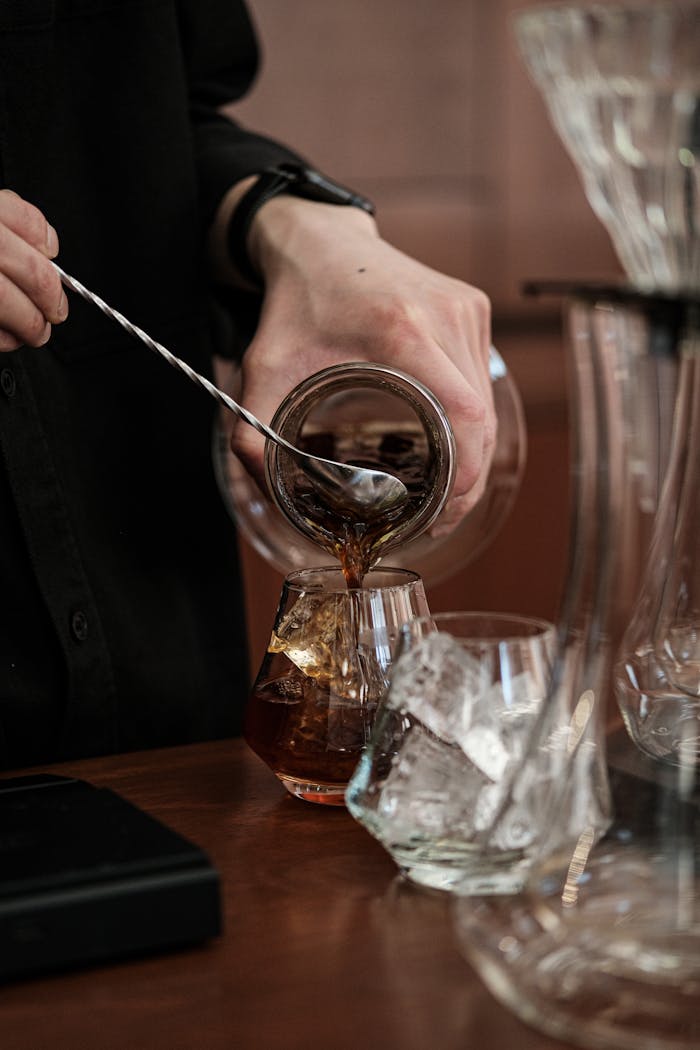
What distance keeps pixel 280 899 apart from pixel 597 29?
11.7 inches

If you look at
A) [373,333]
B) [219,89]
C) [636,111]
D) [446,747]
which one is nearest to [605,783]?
[446,747]

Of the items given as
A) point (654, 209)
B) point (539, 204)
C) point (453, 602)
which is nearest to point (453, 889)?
point (654, 209)

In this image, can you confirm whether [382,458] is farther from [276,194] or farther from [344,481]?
[276,194]

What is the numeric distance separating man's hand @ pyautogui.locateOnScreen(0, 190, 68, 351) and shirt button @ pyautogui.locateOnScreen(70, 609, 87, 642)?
0.22m

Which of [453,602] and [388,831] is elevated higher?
[388,831]

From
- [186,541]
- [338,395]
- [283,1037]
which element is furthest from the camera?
[186,541]

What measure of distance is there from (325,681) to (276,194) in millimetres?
414

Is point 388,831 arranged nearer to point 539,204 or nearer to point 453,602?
point 453,602

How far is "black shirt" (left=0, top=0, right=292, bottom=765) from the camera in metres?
0.81

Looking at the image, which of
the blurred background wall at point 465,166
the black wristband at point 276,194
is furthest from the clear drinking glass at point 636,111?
the blurred background wall at point 465,166

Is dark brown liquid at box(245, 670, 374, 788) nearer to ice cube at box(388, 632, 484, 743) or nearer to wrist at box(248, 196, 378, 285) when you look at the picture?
ice cube at box(388, 632, 484, 743)

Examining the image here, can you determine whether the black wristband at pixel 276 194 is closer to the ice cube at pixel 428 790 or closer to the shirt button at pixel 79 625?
the shirt button at pixel 79 625

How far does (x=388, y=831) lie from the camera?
18.4 inches

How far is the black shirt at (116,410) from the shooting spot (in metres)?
0.81
